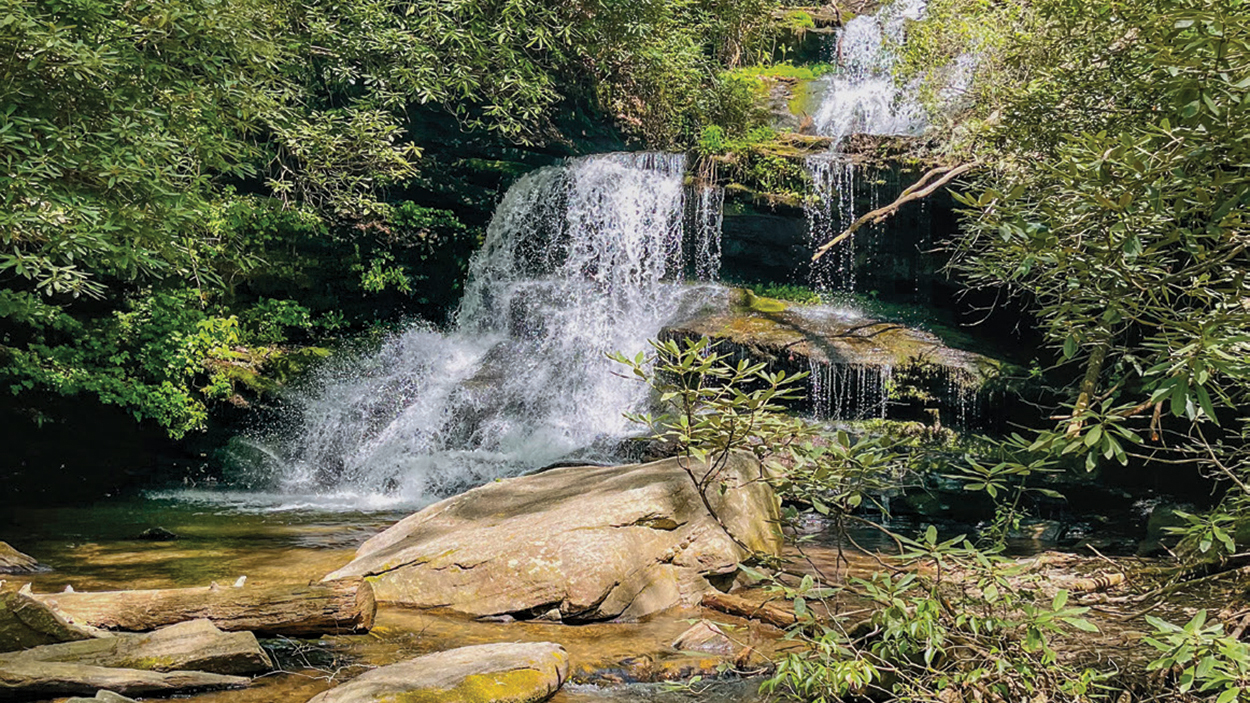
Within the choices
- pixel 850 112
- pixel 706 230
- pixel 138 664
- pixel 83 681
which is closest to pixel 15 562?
pixel 138 664

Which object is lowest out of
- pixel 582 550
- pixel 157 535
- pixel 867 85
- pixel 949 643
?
pixel 157 535

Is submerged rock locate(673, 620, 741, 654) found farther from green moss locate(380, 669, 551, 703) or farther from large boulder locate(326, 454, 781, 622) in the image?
green moss locate(380, 669, 551, 703)

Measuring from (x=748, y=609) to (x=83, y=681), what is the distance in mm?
3570

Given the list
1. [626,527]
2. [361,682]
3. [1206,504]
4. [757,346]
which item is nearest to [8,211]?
[361,682]

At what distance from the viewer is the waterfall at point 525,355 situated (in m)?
12.7

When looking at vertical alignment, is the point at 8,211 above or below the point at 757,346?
above

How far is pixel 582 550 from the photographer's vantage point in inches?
226

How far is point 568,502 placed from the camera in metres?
6.56

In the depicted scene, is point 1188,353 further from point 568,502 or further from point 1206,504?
point 1206,504

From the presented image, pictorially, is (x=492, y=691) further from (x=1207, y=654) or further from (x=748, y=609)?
(x=1207, y=654)

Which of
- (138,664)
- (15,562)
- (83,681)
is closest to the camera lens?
(83,681)

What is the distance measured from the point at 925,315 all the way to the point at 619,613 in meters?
11.0

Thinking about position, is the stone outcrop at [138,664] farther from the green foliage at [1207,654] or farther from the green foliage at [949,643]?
the green foliage at [1207,654]

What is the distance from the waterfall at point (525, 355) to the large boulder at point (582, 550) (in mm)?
4987
